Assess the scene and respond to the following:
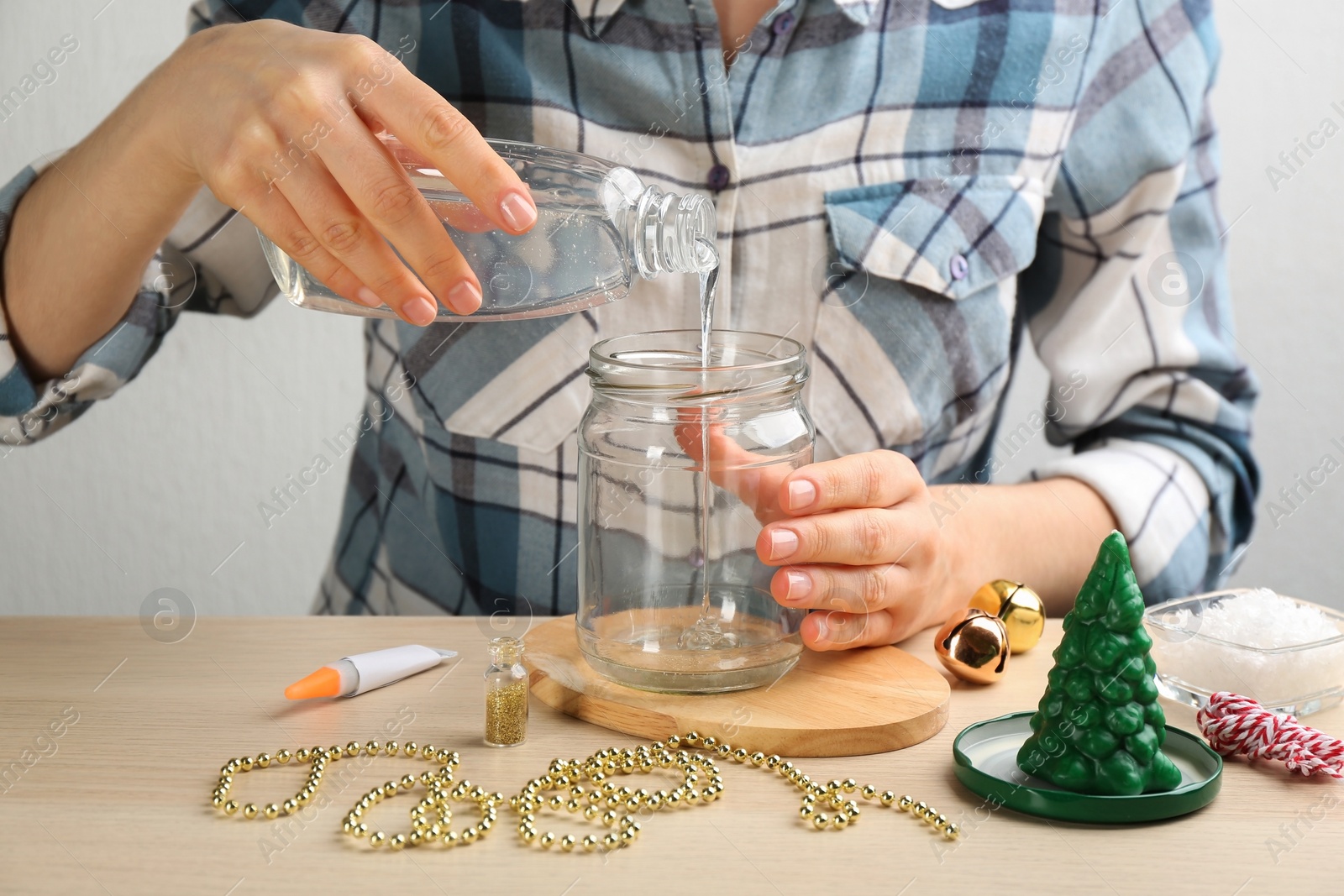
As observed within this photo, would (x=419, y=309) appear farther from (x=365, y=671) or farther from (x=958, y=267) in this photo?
(x=958, y=267)

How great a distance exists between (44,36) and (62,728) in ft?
3.00

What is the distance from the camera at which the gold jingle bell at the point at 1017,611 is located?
67cm

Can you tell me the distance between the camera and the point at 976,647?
617 millimetres

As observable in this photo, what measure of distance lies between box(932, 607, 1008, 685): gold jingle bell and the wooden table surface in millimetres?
13

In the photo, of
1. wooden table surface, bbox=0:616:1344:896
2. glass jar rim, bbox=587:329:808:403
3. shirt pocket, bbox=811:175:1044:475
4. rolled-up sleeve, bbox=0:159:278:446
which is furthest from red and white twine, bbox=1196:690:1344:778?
rolled-up sleeve, bbox=0:159:278:446

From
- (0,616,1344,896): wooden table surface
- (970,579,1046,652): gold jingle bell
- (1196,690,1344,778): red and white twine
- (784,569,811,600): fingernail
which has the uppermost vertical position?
(784,569,811,600): fingernail

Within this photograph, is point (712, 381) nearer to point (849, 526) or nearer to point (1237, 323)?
point (849, 526)

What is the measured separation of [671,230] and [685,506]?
0.14 m

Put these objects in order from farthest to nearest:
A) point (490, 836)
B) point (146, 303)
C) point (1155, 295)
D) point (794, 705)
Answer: point (1155, 295)
point (146, 303)
point (794, 705)
point (490, 836)

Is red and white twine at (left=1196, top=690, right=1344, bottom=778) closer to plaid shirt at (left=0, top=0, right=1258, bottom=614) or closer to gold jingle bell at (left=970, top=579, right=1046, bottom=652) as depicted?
gold jingle bell at (left=970, top=579, right=1046, bottom=652)

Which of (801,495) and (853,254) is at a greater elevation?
(853,254)

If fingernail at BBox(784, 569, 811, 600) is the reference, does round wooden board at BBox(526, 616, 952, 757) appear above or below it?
below

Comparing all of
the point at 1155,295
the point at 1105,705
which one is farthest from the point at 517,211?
the point at 1155,295

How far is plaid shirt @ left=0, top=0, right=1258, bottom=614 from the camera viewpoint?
81 cm
